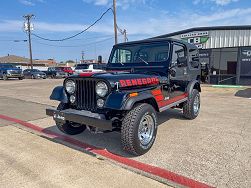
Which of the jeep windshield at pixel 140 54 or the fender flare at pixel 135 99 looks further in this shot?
the jeep windshield at pixel 140 54

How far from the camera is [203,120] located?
6441 mm

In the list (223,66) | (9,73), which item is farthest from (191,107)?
(9,73)

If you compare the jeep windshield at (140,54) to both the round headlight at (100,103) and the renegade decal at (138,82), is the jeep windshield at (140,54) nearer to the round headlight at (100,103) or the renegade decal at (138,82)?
the renegade decal at (138,82)

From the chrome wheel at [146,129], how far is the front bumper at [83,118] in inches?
26.1

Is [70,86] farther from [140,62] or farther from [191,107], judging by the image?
[191,107]

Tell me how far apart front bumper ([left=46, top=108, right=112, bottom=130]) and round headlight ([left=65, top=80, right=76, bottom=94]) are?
1.39 ft

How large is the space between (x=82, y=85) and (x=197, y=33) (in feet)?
51.6

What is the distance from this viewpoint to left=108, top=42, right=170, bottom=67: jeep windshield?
5305 millimetres

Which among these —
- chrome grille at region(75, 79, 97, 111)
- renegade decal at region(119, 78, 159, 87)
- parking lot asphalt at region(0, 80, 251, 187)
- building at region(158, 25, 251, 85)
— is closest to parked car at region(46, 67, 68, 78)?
building at region(158, 25, 251, 85)

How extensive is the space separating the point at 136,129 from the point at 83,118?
89 centimetres

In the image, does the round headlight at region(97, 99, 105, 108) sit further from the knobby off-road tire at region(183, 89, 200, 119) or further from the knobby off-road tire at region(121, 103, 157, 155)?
the knobby off-road tire at region(183, 89, 200, 119)

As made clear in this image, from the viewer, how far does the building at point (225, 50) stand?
648 inches

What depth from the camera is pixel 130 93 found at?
383cm

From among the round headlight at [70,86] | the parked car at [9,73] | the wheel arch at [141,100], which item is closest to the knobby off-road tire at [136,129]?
the wheel arch at [141,100]
